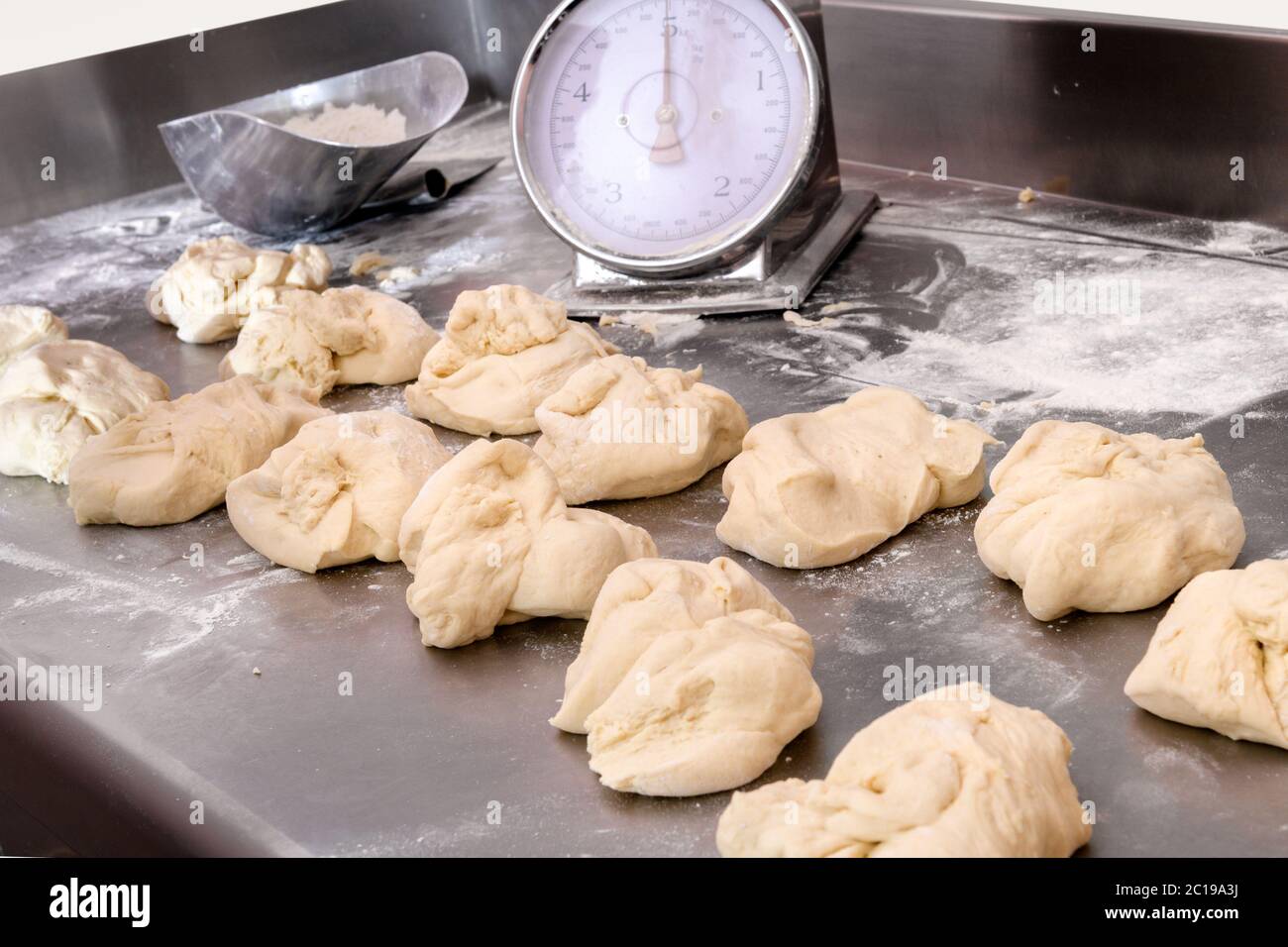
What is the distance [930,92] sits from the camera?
3291 millimetres

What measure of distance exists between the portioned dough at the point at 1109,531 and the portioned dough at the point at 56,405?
1.42 metres

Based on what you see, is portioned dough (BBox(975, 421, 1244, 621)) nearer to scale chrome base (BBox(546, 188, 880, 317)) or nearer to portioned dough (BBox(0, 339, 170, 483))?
scale chrome base (BBox(546, 188, 880, 317))

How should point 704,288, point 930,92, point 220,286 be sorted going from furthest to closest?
point 930,92 → point 220,286 → point 704,288

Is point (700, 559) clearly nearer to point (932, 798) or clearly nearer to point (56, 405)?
point (932, 798)

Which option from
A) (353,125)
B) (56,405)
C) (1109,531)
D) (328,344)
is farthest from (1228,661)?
(353,125)

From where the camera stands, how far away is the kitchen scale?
2598 millimetres

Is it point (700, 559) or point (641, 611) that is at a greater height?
point (641, 611)

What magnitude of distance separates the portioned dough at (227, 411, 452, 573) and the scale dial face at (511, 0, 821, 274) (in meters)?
0.72

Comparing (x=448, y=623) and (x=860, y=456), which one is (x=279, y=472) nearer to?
(x=448, y=623)

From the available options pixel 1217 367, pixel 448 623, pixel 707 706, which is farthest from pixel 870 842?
pixel 1217 367

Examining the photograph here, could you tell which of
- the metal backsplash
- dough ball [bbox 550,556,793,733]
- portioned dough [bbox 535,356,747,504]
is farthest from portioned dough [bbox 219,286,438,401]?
the metal backsplash

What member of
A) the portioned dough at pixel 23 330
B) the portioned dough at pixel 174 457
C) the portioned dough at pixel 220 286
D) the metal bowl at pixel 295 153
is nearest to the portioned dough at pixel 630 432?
the portioned dough at pixel 174 457

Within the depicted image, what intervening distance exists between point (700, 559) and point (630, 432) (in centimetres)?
24

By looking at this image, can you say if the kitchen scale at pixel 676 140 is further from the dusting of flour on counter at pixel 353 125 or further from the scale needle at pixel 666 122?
the dusting of flour on counter at pixel 353 125
